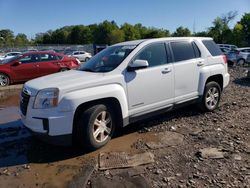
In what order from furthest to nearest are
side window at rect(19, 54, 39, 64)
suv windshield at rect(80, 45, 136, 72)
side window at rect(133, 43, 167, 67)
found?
1. side window at rect(19, 54, 39, 64)
2. side window at rect(133, 43, 167, 67)
3. suv windshield at rect(80, 45, 136, 72)

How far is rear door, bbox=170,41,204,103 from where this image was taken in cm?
617

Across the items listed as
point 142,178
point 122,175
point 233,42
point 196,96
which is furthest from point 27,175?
point 233,42

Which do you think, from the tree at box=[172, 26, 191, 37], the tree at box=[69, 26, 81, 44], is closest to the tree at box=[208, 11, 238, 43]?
the tree at box=[172, 26, 191, 37]

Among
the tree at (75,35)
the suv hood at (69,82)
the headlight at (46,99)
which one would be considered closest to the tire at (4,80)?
the suv hood at (69,82)

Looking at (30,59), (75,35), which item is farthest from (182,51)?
(75,35)

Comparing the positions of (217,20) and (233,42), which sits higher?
(217,20)

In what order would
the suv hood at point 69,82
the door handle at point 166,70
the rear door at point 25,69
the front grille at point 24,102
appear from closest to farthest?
the suv hood at point 69,82
the front grille at point 24,102
the door handle at point 166,70
the rear door at point 25,69

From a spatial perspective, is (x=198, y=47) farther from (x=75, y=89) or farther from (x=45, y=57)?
(x=45, y=57)

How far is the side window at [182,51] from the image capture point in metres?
6.24

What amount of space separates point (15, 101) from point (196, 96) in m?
6.10

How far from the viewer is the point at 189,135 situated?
568 cm

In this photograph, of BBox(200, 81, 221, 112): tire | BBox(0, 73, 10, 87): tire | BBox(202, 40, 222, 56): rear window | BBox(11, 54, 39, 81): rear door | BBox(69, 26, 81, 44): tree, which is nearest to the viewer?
BBox(200, 81, 221, 112): tire

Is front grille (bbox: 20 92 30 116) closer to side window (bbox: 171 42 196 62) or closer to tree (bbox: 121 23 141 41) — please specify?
side window (bbox: 171 42 196 62)

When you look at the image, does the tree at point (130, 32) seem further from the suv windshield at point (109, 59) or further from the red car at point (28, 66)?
the suv windshield at point (109, 59)
